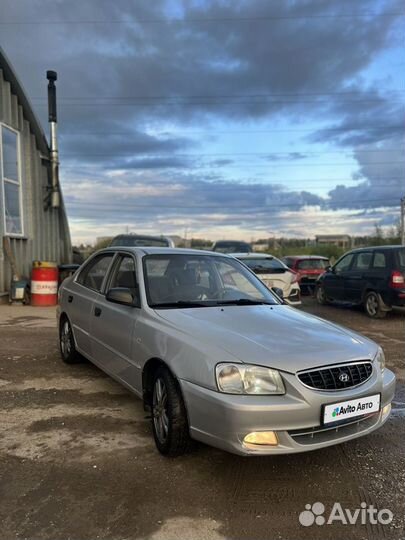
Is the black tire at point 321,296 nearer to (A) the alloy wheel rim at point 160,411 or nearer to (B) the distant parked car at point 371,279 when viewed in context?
(B) the distant parked car at point 371,279

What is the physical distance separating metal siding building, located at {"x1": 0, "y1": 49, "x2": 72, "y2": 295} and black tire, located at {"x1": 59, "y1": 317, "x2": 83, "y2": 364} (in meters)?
6.42

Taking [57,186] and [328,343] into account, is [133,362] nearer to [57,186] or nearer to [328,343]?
[328,343]

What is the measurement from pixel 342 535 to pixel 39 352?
5.10 metres

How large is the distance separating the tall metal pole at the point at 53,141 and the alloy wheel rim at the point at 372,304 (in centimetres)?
960

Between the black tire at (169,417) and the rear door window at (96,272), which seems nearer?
the black tire at (169,417)

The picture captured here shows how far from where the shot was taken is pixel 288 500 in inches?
114

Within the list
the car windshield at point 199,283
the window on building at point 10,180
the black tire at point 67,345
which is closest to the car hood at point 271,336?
the car windshield at point 199,283

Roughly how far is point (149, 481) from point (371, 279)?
27.4ft

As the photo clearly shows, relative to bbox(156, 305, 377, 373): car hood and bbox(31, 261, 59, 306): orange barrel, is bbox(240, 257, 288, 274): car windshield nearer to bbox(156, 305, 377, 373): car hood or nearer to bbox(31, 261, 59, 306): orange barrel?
bbox(31, 261, 59, 306): orange barrel

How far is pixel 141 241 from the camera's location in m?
12.7

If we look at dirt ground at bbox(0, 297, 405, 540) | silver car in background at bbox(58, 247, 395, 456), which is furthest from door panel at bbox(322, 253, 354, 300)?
silver car in background at bbox(58, 247, 395, 456)

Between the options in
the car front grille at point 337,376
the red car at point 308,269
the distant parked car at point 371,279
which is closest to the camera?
the car front grille at point 337,376

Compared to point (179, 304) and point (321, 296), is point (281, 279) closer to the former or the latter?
point (321, 296)

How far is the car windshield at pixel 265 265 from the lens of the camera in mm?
9852
